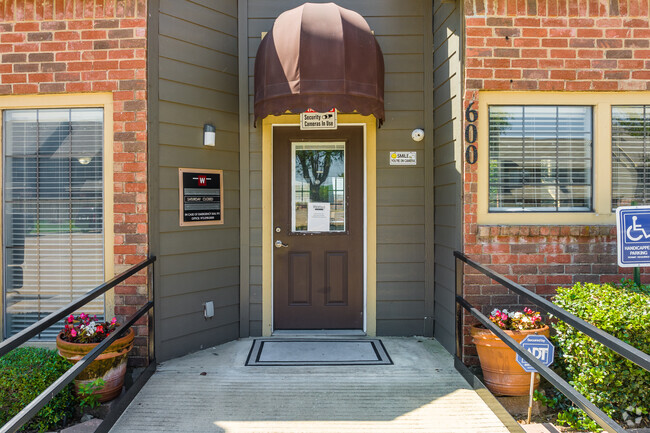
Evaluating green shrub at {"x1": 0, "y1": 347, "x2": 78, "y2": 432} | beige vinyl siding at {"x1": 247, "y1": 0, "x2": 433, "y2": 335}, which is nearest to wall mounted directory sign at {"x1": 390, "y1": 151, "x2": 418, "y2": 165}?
beige vinyl siding at {"x1": 247, "y1": 0, "x2": 433, "y2": 335}

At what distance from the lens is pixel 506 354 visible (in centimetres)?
305

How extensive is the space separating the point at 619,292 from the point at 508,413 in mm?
1237

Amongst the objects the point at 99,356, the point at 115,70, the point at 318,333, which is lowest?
the point at 318,333

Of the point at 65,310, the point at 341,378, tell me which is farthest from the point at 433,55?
the point at 65,310

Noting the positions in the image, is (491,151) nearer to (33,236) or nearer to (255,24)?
(255,24)

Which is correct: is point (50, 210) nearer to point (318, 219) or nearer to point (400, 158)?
point (318, 219)

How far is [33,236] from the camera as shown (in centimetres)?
374

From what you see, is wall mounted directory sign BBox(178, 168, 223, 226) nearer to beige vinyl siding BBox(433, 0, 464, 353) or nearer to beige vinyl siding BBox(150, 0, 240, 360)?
beige vinyl siding BBox(150, 0, 240, 360)

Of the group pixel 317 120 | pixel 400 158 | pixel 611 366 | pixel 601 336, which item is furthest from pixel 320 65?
pixel 611 366

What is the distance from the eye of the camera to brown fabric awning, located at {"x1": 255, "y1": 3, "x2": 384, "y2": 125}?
3.58m

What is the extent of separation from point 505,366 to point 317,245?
2095mm

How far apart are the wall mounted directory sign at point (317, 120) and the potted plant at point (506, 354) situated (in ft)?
7.81

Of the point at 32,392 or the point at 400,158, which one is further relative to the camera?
the point at 400,158

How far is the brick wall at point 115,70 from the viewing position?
3574 millimetres
